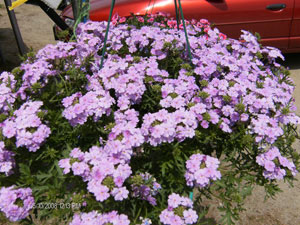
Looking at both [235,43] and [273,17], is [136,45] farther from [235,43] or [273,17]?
[273,17]

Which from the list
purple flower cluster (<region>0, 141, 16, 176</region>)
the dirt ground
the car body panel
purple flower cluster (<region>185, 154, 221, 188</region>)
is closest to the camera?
purple flower cluster (<region>185, 154, 221, 188</region>)

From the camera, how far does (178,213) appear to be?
1.35m

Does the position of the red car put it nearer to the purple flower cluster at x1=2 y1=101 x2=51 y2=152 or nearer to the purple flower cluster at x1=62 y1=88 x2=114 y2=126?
the purple flower cluster at x1=62 y1=88 x2=114 y2=126

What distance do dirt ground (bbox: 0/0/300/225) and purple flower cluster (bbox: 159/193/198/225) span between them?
55 centimetres

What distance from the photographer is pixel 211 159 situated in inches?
56.6

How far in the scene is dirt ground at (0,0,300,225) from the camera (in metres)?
Result: 2.95

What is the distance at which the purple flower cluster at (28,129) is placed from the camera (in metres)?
1.45

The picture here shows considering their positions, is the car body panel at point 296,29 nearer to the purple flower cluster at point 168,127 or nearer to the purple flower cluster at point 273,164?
the purple flower cluster at point 273,164

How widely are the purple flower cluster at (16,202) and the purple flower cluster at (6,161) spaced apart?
0.12 meters

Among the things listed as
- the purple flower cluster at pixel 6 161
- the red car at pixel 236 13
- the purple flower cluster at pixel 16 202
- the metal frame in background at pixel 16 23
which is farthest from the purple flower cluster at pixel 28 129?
the red car at pixel 236 13

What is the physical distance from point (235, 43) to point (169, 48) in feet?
2.08

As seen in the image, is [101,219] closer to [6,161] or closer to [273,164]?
[6,161]

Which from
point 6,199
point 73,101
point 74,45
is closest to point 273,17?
point 74,45

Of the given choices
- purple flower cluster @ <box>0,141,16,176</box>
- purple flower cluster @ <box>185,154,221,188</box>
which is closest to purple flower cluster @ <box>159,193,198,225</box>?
purple flower cluster @ <box>185,154,221,188</box>
